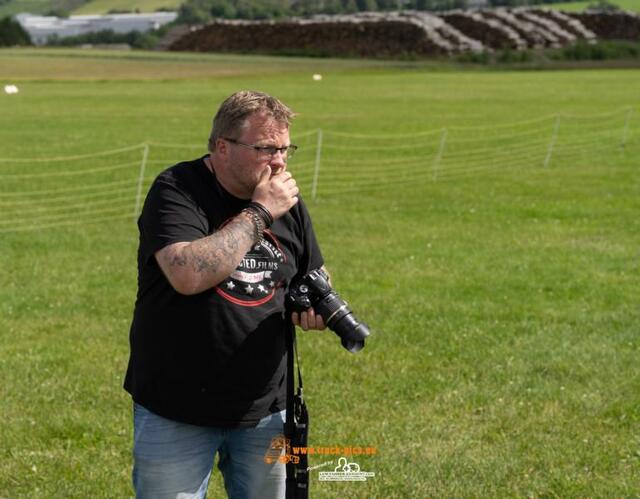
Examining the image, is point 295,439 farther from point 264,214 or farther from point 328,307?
point 264,214

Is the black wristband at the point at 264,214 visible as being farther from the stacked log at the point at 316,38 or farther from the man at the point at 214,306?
the stacked log at the point at 316,38

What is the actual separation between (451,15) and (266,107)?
107 metres

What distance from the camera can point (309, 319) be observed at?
4.08 m

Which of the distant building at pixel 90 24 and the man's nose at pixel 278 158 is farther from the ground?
the man's nose at pixel 278 158

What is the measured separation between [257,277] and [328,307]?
0.30 meters

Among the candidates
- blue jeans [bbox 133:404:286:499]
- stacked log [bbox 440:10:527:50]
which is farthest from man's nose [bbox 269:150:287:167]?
stacked log [bbox 440:10:527:50]

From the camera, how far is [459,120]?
3503 centimetres

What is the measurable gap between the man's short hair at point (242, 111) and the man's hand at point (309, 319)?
28.8 inches

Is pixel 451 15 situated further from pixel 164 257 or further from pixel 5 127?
pixel 164 257

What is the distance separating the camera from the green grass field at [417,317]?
6559mm

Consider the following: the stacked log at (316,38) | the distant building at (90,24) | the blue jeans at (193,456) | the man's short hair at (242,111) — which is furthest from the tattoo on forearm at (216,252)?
the distant building at (90,24)

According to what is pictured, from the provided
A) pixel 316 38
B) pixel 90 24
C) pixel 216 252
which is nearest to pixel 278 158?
pixel 216 252

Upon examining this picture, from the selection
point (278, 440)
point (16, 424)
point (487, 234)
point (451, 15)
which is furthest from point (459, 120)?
point (451, 15)

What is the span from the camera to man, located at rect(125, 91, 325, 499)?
12.5 ft
